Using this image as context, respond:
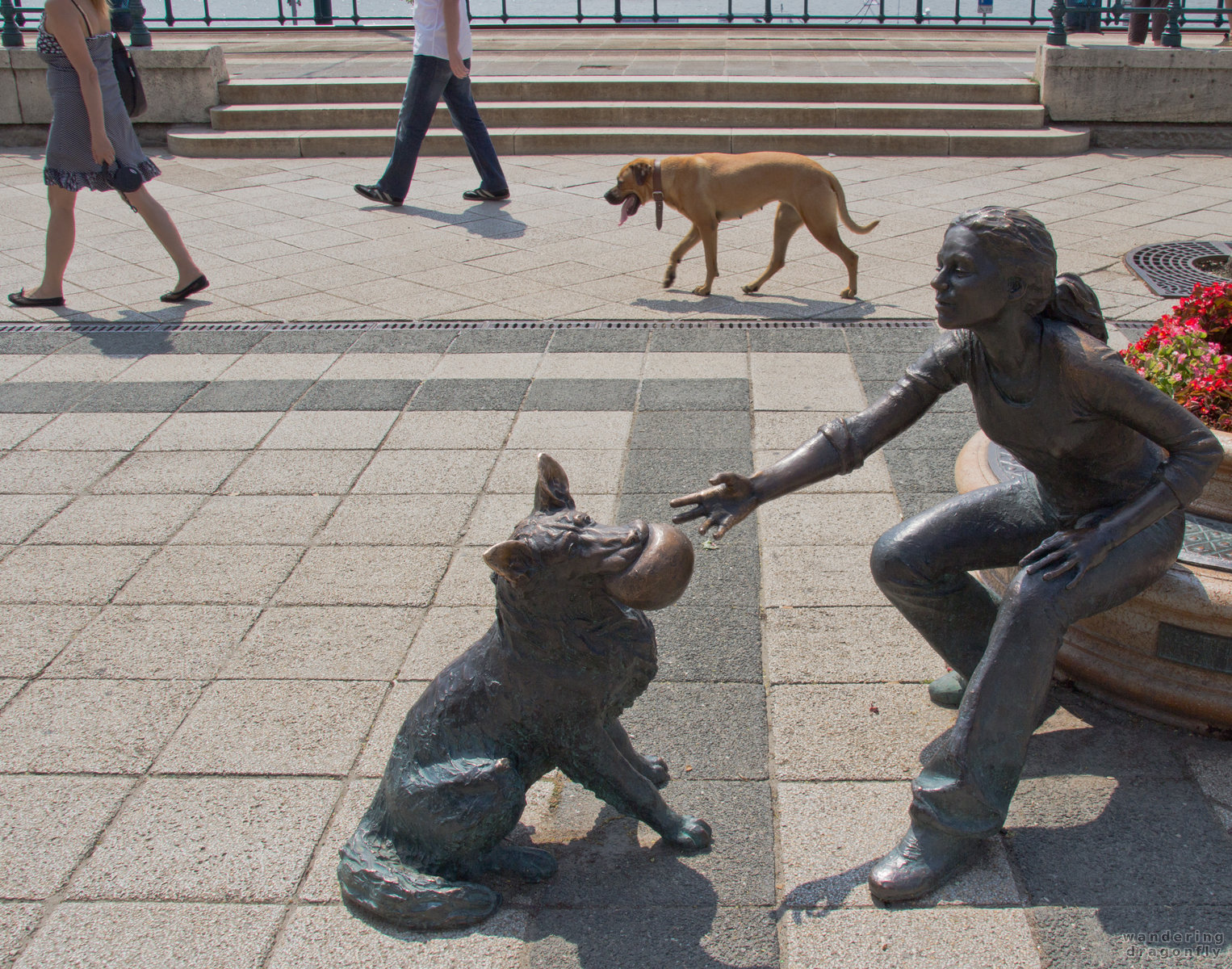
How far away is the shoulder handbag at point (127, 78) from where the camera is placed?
24.5 ft

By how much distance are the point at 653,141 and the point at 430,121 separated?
289 cm

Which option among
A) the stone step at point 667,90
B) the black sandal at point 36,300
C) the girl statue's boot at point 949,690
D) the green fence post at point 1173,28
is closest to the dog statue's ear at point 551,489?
the girl statue's boot at point 949,690

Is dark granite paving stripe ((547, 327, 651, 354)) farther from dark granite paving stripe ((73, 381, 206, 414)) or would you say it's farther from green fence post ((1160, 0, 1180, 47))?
green fence post ((1160, 0, 1180, 47))

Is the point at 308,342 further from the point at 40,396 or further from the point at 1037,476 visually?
the point at 1037,476

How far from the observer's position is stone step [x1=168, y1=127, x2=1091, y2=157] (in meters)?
11.7

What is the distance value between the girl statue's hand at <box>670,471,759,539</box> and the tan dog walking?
194 inches

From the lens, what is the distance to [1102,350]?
9.09 ft

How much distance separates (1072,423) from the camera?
2881 millimetres

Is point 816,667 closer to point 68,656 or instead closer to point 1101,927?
point 1101,927

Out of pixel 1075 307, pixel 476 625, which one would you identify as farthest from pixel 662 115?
pixel 1075 307

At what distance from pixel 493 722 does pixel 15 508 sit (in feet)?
11.5

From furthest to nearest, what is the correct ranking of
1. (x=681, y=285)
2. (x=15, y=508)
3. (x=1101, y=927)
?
1. (x=681, y=285)
2. (x=15, y=508)
3. (x=1101, y=927)

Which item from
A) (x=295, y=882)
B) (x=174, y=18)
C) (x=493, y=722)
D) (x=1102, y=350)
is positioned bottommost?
(x=295, y=882)

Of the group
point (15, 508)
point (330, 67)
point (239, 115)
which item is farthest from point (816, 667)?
point (330, 67)
